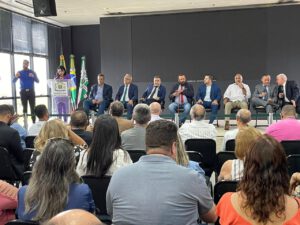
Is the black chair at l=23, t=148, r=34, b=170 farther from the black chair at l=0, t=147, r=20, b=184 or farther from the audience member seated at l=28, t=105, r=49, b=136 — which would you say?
the audience member seated at l=28, t=105, r=49, b=136

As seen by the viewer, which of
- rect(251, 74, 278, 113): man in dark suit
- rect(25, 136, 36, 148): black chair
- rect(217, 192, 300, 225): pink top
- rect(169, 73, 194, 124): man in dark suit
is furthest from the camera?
rect(169, 73, 194, 124): man in dark suit

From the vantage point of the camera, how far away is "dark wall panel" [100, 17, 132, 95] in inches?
471

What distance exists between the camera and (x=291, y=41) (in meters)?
11.1

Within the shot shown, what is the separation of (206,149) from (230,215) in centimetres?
240

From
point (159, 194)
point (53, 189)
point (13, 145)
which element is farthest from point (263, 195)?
point (13, 145)

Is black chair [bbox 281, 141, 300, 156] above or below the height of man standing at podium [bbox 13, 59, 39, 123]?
below

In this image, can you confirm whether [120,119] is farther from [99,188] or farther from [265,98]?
[265,98]

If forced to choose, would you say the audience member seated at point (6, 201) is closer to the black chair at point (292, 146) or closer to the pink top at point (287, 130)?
the black chair at point (292, 146)

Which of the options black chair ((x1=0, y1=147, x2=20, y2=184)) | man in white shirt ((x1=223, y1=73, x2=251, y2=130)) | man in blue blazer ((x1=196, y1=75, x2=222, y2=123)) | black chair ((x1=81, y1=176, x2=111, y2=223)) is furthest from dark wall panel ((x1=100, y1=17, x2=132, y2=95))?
black chair ((x1=81, y1=176, x2=111, y2=223))

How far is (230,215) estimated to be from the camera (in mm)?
1701

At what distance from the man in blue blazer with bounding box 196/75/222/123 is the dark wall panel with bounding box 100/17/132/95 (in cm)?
346

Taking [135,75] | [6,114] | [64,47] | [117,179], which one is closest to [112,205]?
[117,179]

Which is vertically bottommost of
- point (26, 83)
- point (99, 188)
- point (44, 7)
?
point (99, 188)

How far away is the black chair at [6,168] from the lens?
3.51m
